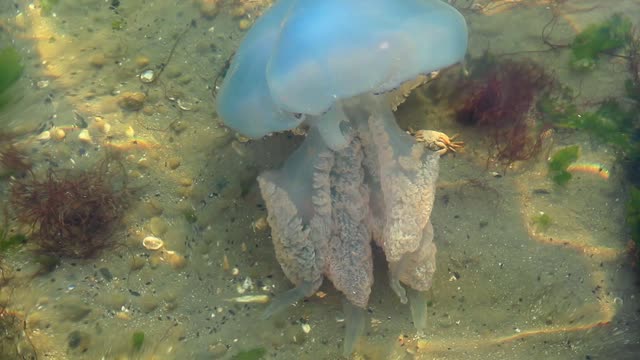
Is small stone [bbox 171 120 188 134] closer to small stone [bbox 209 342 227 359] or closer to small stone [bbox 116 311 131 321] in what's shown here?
small stone [bbox 116 311 131 321]

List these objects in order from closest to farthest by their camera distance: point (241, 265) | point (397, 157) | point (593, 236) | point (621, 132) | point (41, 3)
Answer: point (397, 157)
point (241, 265)
point (593, 236)
point (621, 132)
point (41, 3)

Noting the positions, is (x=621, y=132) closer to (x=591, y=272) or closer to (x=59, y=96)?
(x=591, y=272)

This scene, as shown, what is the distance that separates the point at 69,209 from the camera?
140 inches

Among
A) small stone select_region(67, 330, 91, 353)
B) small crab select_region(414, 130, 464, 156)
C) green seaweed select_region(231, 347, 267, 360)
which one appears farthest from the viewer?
small crab select_region(414, 130, 464, 156)

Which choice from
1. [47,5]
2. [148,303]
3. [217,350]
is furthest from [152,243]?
[47,5]

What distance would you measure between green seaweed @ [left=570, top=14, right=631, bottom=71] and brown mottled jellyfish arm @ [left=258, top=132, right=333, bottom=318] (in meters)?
2.64

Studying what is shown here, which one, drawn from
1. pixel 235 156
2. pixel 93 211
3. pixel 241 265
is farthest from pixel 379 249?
pixel 93 211

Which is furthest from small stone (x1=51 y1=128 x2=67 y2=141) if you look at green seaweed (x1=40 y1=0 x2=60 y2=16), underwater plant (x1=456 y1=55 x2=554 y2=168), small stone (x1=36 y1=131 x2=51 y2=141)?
underwater plant (x1=456 y1=55 x2=554 y2=168)

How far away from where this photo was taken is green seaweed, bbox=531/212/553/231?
4.01 meters

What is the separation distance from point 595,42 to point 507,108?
115cm

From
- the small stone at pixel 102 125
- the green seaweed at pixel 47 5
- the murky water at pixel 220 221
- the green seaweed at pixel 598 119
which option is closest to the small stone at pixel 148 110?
the murky water at pixel 220 221

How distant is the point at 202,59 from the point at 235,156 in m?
1.00

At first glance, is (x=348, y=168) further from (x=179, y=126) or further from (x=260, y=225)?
(x=179, y=126)

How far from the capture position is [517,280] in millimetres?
3865
